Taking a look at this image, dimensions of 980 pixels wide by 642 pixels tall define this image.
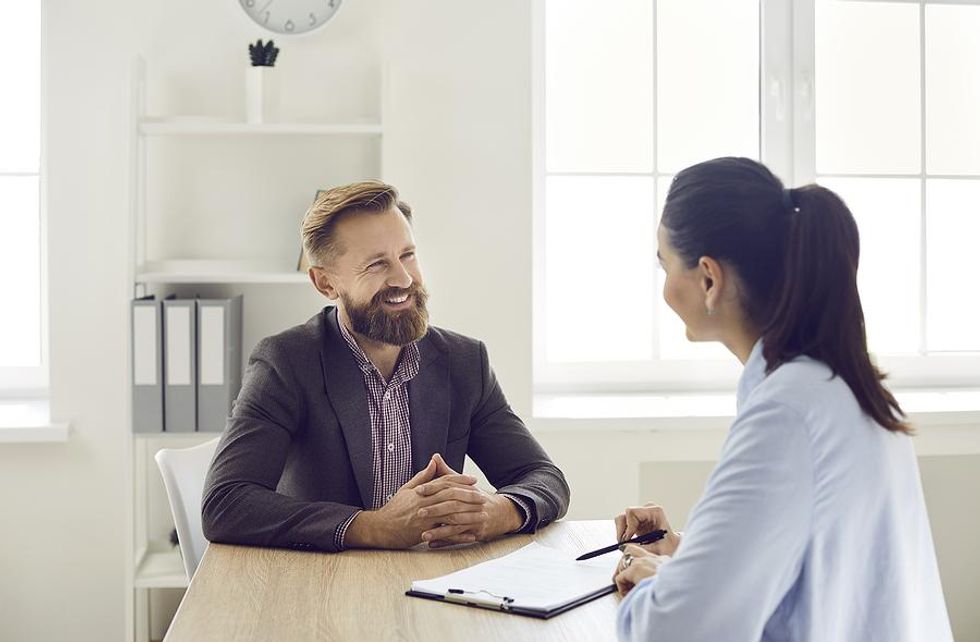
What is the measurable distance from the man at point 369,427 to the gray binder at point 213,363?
0.64 metres

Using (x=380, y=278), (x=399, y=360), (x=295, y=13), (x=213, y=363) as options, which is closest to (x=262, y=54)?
(x=295, y=13)

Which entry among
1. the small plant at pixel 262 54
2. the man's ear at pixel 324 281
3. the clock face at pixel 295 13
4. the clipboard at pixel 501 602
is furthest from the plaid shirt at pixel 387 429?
the clock face at pixel 295 13

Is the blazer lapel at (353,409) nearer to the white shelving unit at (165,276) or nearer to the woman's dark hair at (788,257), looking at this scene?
the white shelving unit at (165,276)

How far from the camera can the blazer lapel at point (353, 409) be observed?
213 centimetres

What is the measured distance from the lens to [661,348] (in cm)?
362

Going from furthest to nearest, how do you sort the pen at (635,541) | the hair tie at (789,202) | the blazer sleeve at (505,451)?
1. the blazer sleeve at (505,451)
2. the pen at (635,541)
3. the hair tie at (789,202)

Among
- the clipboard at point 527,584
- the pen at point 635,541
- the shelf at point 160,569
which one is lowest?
the shelf at point 160,569

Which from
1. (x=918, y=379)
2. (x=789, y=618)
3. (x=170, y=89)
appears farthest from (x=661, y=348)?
(x=789, y=618)

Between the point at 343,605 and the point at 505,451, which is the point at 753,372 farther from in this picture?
the point at 505,451

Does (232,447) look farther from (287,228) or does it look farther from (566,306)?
(566,306)

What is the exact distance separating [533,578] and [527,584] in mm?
37

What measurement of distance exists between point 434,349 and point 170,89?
1.40m

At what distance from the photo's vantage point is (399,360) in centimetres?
228

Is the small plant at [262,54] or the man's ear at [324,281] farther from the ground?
the small plant at [262,54]
